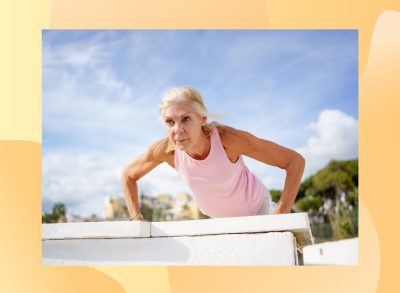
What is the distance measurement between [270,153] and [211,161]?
404 millimetres

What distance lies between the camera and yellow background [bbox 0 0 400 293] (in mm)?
3631

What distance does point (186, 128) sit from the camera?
375cm

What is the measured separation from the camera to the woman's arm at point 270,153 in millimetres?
3691

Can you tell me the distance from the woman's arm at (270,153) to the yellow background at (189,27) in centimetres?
45

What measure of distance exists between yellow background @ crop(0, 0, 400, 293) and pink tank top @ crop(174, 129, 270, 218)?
52 centimetres

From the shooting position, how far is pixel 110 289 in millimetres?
3777

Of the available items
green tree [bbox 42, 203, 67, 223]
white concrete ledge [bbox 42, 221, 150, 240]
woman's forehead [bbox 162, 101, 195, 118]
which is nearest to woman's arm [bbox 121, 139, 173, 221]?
woman's forehead [bbox 162, 101, 195, 118]

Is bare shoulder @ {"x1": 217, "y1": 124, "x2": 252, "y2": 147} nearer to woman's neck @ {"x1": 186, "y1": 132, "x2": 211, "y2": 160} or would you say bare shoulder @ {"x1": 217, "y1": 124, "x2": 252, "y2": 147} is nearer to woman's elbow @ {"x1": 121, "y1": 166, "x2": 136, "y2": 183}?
woman's neck @ {"x1": 186, "y1": 132, "x2": 211, "y2": 160}

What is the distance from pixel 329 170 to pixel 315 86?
13.6ft

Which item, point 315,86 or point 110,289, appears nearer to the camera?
point 110,289

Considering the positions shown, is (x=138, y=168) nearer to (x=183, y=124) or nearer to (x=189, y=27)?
(x=183, y=124)

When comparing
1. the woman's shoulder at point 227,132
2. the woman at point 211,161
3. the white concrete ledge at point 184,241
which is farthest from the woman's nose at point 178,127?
the white concrete ledge at point 184,241
